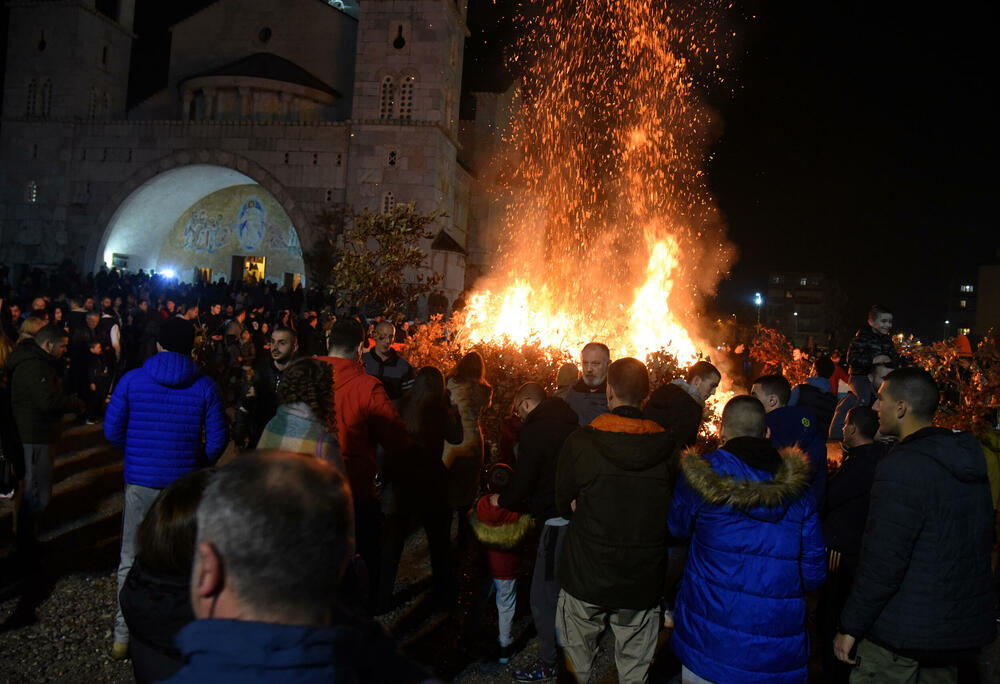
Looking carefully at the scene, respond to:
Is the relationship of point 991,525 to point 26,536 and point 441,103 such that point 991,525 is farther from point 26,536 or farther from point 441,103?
point 441,103

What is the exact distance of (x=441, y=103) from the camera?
28359mm

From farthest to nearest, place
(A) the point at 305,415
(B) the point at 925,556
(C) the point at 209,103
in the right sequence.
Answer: (C) the point at 209,103
(A) the point at 305,415
(B) the point at 925,556

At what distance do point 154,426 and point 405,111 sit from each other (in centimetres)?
2630

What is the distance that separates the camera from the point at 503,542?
15.4 ft

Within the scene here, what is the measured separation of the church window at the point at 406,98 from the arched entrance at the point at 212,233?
8551 millimetres

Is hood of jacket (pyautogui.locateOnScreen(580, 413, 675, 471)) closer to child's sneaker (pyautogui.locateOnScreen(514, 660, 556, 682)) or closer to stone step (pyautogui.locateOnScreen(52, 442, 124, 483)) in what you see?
child's sneaker (pyautogui.locateOnScreen(514, 660, 556, 682))

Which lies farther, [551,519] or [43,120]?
[43,120]

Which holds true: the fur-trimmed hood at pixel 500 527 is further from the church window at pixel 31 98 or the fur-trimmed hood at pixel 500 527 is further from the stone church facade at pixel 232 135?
the church window at pixel 31 98

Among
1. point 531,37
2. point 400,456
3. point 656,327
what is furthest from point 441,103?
point 400,456

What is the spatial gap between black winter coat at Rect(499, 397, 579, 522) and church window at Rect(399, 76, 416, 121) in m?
26.3

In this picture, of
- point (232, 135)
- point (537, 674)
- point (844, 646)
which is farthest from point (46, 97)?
point (844, 646)

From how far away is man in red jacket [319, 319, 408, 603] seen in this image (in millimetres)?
4504

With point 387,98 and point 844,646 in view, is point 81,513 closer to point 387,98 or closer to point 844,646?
point 844,646

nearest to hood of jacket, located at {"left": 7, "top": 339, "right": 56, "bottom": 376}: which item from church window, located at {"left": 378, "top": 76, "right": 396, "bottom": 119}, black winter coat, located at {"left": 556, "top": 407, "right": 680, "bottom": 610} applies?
black winter coat, located at {"left": 556, "top": 407, "right": 680, "bottom": 610}
